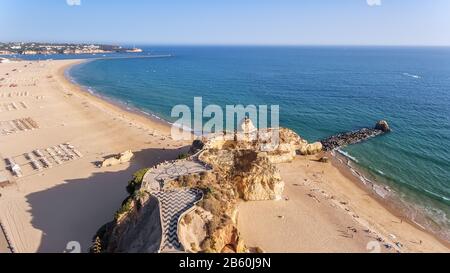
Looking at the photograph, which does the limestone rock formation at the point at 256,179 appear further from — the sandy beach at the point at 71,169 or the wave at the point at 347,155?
the wave at the point at 347,155

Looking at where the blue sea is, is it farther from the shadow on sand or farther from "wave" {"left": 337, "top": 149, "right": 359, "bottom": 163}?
the shadow on sand

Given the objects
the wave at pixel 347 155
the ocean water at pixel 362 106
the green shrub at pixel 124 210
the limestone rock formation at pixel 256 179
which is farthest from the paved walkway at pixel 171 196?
the wave at pixel 347 155

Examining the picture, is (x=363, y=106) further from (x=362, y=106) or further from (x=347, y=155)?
(x=347, y=155)

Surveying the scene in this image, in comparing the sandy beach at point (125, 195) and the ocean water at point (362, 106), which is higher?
the ocean water at point (362, 106)

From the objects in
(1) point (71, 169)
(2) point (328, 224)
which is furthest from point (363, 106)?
(1) point (71, 169)

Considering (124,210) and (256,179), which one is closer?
(124,210)

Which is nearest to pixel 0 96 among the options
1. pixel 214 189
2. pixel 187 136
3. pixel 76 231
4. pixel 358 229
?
pixel 187 136
